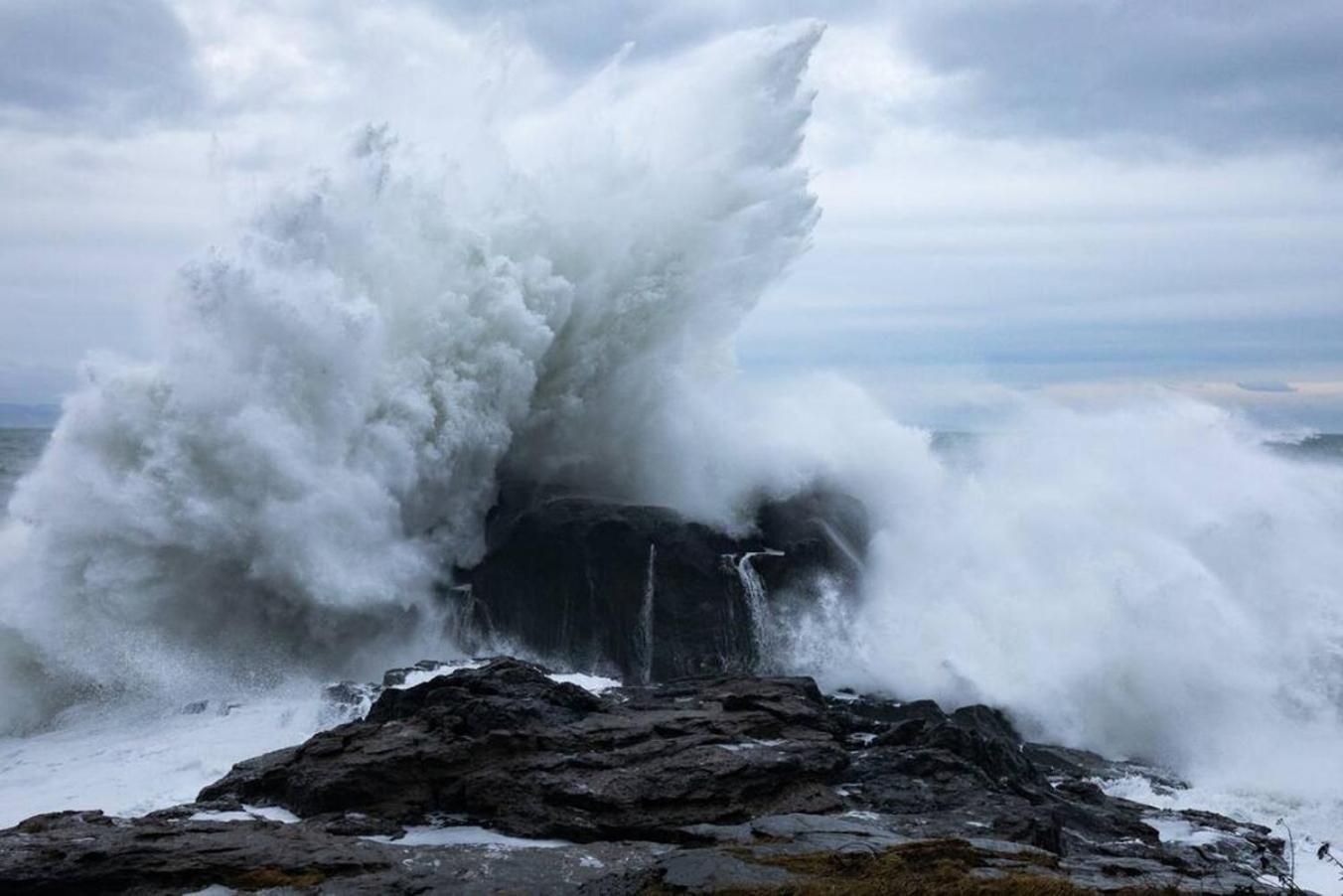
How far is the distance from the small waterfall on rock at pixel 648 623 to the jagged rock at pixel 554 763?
6.42 m

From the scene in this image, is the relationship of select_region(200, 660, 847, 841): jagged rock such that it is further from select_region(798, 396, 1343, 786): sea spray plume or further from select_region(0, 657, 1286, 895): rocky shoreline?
select_region(798, 396, 1343, 786): sea spray plume

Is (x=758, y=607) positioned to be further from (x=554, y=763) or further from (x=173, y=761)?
(x=554, y=763)

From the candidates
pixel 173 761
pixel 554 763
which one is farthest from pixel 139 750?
pixel 554 763

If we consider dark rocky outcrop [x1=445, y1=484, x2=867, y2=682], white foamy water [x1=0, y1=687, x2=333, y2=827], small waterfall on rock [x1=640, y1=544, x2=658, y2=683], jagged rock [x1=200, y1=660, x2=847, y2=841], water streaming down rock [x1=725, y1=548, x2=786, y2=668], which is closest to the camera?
jagged rock [x1=200, y1=660, x2=847, y2=841]

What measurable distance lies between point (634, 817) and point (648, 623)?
9.76 m

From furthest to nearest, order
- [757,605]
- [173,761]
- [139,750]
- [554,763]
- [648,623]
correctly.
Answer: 1. [757,605]
2. [648,623]
3. [139,750]
4. [173,761]
5. [554,763]

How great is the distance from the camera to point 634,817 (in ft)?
34.5

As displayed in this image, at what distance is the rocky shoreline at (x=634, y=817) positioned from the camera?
902 cm

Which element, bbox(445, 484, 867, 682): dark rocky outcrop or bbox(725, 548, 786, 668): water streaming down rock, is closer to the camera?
bbox(445, 484, 867, 682): dark rocky outcrop

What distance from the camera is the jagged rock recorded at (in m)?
10.7

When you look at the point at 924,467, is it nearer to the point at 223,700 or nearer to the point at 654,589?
the point at 654,589

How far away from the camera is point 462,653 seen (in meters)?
20.7

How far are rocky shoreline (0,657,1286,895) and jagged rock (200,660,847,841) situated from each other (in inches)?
0.9

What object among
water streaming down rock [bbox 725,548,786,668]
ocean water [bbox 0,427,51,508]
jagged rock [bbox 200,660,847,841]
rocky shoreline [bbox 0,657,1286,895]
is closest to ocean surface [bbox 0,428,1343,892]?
rocky shoreline [bbox 0,657,1286,895]
